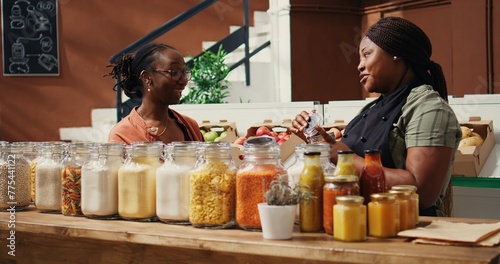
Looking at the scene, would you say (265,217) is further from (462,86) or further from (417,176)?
(462,86)

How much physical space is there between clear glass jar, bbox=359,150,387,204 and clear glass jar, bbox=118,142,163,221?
61 cm

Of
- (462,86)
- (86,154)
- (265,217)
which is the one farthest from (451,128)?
(462,86)

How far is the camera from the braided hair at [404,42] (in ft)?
7.55

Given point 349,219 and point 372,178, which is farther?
point 372,178

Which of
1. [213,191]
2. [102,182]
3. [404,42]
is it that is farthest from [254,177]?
[404,42]

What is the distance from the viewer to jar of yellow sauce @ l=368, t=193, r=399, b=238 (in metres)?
1.72

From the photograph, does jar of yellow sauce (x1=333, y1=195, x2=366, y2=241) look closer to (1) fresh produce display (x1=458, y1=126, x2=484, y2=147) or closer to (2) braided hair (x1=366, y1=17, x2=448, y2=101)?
(2) braided hair (x1=366, y1=17, x2=448, y2=101)

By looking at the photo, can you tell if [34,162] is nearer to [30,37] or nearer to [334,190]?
[334,190]

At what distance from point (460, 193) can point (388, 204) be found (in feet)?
5.56

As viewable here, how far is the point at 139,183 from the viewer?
2.07 metres

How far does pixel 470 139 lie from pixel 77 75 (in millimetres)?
5411

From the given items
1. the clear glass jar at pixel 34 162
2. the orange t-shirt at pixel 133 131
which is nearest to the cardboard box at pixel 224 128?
the orange t-shirt at pixel 133 131

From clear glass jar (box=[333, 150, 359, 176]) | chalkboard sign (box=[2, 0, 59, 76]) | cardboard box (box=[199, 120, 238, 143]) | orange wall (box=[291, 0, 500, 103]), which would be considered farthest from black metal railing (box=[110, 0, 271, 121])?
clear glass jar (box=[333, 150, 359, 176])

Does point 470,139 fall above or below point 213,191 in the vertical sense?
above
